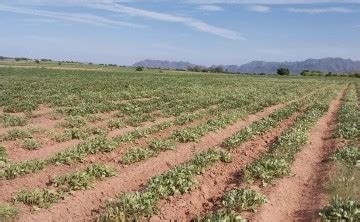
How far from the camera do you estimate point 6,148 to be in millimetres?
15008

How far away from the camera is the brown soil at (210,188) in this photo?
9.48m

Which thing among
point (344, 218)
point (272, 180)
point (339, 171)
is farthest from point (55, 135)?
point (344, 218)

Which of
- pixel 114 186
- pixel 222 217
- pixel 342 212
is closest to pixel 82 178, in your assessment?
pixel 114 186

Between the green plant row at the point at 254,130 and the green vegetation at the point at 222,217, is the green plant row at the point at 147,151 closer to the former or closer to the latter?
the green plant row at the point at 254,130

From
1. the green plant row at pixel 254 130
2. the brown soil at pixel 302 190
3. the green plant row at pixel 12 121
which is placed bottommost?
the brown soil at pixel 302 190

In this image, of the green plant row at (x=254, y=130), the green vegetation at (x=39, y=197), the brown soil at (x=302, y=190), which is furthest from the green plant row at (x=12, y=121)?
the brown soil at (x=302, y=190)

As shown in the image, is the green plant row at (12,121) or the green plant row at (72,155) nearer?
the green plant row at (72,155)

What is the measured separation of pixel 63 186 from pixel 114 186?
46.0 inches

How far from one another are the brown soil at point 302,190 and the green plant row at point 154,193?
192 cm

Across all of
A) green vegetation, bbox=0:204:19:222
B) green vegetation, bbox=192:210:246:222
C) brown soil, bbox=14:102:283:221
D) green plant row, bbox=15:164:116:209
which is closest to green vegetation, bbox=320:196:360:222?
green vegetation, bbox=192:210:246:222

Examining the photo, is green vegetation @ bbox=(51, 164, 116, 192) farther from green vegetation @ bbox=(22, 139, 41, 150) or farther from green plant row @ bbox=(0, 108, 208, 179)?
green vegetation @ bbox=(22, 139, 41, 150)

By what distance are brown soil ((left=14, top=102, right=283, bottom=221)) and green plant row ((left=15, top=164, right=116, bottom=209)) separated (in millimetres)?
200

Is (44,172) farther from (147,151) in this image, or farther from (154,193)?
(154,193)

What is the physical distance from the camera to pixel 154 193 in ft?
33.0
